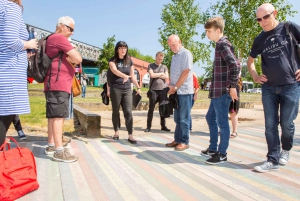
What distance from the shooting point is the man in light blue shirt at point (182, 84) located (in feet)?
14.3

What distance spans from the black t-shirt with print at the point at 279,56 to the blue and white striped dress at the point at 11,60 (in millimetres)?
2899

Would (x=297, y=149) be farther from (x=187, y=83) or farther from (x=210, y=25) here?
(x=210, y=25)

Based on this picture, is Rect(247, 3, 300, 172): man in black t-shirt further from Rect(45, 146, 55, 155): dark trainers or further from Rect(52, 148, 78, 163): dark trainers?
Rect(45, 146, 55, 155): dark trainers

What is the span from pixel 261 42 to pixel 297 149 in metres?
2.20

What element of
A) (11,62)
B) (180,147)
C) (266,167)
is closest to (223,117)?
(266,167)

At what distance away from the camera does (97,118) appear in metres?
5.45

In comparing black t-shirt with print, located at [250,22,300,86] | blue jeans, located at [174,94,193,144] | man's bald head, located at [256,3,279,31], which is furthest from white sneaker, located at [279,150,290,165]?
man's bald head, located at [256,3,279,31]

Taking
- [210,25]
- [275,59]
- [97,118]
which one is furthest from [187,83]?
[97,118]

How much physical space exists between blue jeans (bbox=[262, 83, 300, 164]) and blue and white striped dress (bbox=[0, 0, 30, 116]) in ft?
9.62

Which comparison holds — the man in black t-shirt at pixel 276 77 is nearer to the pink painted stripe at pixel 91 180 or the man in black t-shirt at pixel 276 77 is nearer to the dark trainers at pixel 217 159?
the dark trainers at pixel 217 159

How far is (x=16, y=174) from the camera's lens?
8.13 ft

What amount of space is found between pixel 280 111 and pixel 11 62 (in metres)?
3.22

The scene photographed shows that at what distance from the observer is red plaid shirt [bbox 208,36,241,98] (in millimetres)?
3516

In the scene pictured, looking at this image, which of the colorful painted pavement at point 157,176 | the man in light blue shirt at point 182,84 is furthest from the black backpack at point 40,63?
the man in light blue shirt at point 182,84
